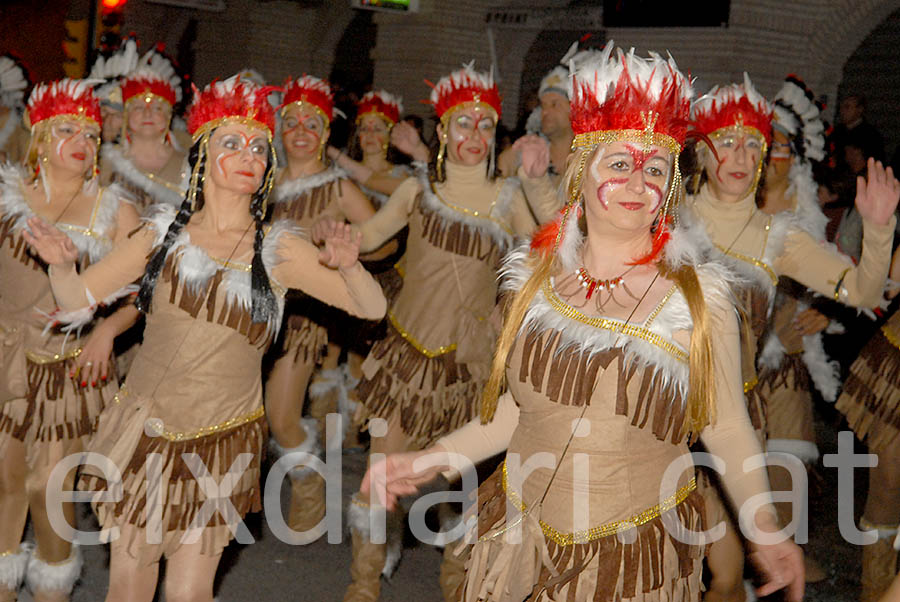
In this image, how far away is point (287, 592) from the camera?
5289mm

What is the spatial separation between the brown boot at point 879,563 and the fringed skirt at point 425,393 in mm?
2058

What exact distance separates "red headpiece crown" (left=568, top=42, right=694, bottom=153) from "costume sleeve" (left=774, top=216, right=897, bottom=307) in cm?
161

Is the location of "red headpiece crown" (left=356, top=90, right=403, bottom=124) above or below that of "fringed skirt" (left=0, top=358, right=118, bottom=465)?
above

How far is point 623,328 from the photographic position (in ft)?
9.71

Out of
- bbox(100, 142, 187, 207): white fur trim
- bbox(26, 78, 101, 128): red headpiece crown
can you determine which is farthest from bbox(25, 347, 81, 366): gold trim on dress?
bbox(100, 142, 187, 207): white fur trim

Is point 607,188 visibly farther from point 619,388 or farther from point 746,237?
point 746,237

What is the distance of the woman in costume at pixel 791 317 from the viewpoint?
548cm

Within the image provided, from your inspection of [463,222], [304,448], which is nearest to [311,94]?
[463,222]

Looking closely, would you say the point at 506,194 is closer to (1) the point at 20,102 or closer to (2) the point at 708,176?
(2) the point at 708,176

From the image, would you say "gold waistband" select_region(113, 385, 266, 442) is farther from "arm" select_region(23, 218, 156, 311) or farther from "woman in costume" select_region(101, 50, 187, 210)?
"woman in costume" select_region(101, 50, 187, 210)

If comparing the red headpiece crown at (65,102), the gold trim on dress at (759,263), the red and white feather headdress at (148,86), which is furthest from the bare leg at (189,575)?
the red and white feather headdress at (148,86)

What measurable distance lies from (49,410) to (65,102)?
1.40 meters

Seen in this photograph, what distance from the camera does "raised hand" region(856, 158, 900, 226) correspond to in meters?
4.24

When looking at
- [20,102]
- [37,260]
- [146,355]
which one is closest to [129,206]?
[37,260]
